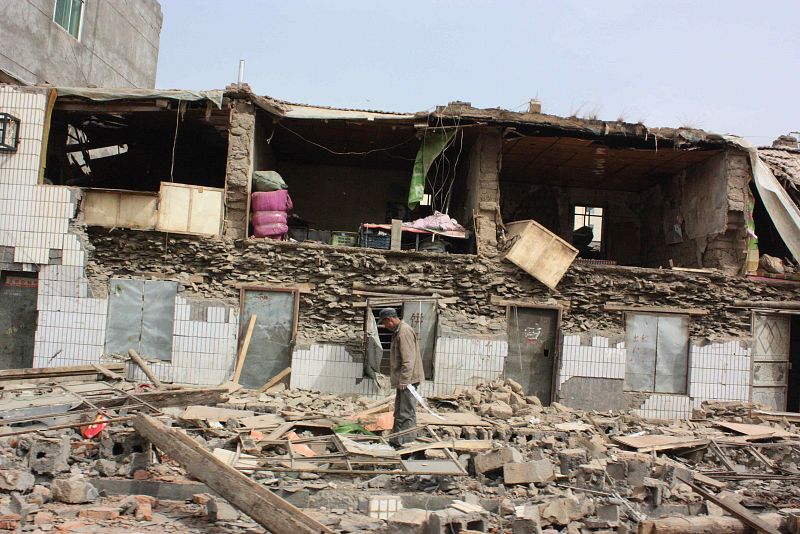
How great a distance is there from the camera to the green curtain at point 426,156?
11.9m

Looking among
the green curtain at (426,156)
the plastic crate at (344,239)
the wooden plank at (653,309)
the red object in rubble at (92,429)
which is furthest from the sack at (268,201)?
the wooden plank at (653,309)

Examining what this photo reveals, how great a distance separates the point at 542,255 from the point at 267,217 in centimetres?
534

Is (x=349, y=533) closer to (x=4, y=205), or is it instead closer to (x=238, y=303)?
(x=238, y=303)

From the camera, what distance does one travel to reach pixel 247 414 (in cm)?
884

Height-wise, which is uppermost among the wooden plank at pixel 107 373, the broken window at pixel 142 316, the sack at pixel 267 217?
the sack at pixel 267 217

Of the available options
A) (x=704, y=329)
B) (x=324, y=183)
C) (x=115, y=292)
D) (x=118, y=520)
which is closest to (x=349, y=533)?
(x=118, y=520)

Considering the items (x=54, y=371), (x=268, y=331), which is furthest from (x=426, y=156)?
(x=54, y=371)

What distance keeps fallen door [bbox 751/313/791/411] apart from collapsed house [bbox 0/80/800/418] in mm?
34

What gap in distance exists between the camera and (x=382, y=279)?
1156 cm

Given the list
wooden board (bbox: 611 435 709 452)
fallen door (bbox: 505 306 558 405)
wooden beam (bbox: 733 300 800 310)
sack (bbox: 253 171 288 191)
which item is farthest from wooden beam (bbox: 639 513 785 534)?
sack (bbox: 253 171 288 191)

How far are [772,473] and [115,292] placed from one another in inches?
438

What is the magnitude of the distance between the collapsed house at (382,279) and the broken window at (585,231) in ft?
9.72

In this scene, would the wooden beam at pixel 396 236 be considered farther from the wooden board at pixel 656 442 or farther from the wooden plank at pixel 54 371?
the wooden plank at pixel 54 371

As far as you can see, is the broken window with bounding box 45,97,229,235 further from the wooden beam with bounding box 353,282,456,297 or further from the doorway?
the wooden beam with bounding box 353,282,456,297
